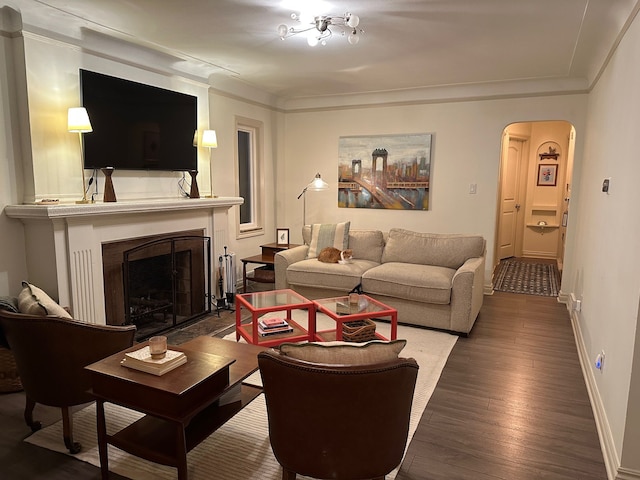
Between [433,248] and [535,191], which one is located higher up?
[535,191]

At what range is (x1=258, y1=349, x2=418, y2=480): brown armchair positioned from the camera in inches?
58.6

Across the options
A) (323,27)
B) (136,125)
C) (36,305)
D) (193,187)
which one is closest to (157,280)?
(193,187)

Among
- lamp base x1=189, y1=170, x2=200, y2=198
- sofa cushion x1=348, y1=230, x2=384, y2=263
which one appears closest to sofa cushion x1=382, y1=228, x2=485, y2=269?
sofa cushion x1=348, y1=230, x2=384, y2=263

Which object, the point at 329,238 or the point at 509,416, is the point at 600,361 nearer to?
the point at 509,416

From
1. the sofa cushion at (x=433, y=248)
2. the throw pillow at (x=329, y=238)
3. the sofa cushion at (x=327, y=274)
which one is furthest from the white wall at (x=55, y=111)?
the sofa cushion at (x=433, y=248)

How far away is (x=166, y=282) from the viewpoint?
13.5 ft

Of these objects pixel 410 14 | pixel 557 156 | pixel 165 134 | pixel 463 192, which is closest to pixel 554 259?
pixel 557 156

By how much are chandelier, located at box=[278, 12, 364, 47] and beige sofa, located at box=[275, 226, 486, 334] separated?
2154 millimetres

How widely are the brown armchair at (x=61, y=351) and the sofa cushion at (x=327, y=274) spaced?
95.2 inches

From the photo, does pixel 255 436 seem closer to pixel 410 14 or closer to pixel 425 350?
pixel 425 350

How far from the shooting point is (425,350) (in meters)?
3.58

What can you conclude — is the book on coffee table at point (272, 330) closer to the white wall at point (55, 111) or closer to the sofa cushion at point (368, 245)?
the white wall at point (55, 111)

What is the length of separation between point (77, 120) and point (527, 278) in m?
5.91

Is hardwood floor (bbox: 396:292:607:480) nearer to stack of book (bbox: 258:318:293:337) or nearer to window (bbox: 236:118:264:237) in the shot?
stack of book (bbox: 258:318:293:337)
